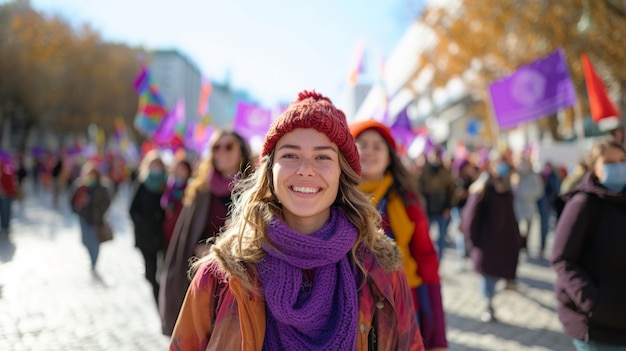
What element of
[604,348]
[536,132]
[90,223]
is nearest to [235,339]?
[604,348]

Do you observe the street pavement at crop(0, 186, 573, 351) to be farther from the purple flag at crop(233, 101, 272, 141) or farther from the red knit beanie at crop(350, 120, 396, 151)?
the purple flag at crop(233, 101, 272, 141)

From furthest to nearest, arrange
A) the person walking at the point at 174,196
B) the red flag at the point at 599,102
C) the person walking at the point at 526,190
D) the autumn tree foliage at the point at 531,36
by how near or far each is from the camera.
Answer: the autumn tree foliage at the point at 531,36 → the person walking at the point at 526,190 → the red flag at the point at 599,102 → the person walking at the point at 174,196

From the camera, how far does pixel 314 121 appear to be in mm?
1925

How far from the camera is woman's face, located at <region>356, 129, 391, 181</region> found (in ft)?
11.4

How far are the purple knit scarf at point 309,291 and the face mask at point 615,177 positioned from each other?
2406mm

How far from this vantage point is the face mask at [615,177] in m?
3.48

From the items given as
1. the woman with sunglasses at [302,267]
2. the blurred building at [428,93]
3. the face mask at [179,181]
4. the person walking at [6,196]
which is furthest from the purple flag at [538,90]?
the blurred building at [428,93]

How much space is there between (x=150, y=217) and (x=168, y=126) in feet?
48.3

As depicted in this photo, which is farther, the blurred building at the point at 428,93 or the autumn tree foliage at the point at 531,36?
the blurred building at the point at 428,93

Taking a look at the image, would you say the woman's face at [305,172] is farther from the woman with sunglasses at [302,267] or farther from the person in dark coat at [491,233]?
the person in dark coat at [491,233]

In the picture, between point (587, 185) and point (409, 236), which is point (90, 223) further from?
point (587, 185)

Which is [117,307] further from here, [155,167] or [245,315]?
[245,315]

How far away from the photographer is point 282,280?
1.81m

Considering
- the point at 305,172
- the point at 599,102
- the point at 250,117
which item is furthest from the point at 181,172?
the point at 250,117
